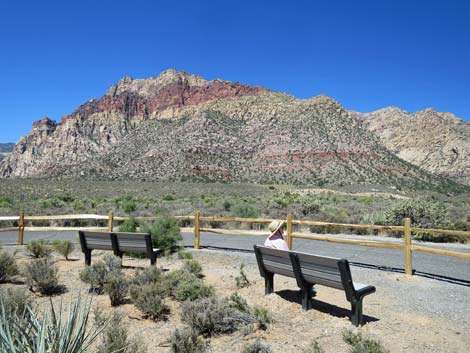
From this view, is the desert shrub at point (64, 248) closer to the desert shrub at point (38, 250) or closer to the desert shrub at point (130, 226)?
the desert shrub at point (38, 250)

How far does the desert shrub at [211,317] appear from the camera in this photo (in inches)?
229

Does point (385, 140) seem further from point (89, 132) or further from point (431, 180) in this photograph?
point (89, 132)

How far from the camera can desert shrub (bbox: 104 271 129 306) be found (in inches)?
276

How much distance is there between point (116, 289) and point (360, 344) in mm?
4018

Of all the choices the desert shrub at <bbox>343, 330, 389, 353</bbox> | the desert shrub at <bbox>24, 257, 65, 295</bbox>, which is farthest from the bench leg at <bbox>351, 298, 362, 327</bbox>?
the desert shrub at <bbox>24, 257, 65, 295</bbox>

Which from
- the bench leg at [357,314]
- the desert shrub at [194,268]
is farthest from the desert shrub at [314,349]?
the desert shrub at [194,268]

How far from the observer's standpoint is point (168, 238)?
40.4 ft

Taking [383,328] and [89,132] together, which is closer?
[383,328]

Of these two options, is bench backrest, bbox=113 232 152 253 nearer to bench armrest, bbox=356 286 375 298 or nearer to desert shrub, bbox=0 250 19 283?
desert shrub, bbox=0 250 19 283

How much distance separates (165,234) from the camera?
40.7 ft

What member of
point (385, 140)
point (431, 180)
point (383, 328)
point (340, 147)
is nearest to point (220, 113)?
point (340, 147)

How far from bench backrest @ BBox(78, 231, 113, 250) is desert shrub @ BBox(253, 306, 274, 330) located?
483 centimetres

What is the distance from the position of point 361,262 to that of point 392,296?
329 centimetres

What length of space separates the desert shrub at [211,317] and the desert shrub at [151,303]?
1.61 ft
